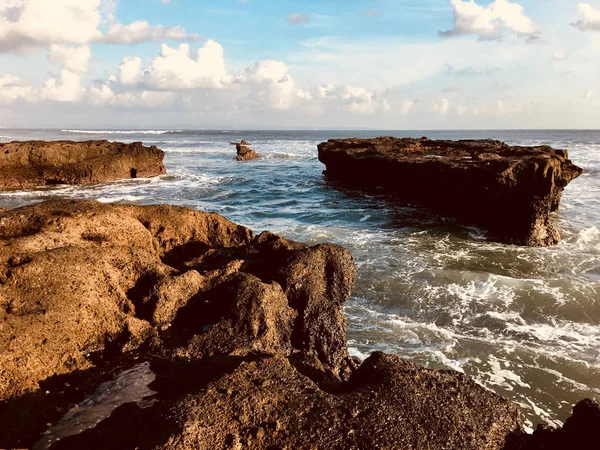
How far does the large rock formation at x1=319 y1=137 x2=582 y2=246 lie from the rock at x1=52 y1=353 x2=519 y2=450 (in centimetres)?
1288

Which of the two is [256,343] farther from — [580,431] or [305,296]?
[580,431]

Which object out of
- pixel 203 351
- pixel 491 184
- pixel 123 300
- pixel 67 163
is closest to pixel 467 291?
pixel 491 184

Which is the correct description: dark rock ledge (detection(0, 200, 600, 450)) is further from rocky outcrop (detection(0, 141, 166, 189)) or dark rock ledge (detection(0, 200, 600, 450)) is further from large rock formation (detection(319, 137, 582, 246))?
rocky outcrop (detection(0, 141, 166, 189))

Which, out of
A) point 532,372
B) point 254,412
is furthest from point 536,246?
point 254,412

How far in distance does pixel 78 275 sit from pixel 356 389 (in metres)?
3.79

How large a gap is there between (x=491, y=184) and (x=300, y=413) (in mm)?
15020

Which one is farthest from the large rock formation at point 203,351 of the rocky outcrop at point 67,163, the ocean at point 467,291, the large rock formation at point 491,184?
the rocky outcrop at point 67,163

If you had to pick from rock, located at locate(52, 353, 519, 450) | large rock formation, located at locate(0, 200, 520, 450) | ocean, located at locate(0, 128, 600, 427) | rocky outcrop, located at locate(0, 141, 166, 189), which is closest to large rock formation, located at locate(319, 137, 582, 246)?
ocean, located at locate(0, 128, 600, 427)

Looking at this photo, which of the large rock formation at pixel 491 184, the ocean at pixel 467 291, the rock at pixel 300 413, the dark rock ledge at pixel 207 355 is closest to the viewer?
the rock at pixel 300 413

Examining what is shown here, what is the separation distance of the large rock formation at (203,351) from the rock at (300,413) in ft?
0.04

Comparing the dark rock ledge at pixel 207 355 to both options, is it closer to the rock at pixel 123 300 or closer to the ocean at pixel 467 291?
the rock at pixel 123 300

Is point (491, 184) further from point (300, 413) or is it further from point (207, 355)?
point (300, 413)

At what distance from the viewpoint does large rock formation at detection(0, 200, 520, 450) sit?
3.28m

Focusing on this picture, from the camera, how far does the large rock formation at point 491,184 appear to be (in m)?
15.0
